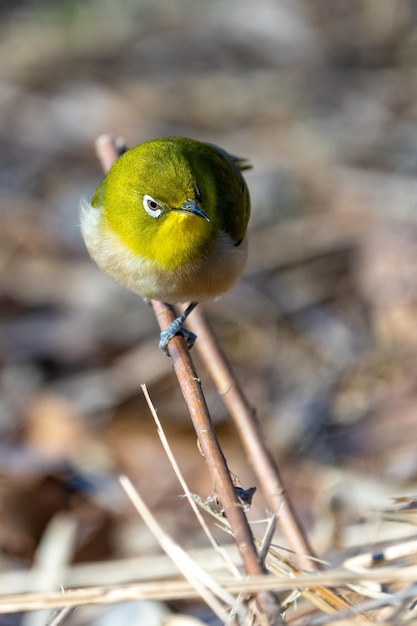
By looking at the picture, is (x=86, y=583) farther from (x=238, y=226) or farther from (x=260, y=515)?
(x=238, y=226)

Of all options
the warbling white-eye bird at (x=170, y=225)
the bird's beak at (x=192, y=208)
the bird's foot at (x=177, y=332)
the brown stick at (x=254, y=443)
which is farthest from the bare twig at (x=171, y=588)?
the bird's beak at (x=192, y=208)

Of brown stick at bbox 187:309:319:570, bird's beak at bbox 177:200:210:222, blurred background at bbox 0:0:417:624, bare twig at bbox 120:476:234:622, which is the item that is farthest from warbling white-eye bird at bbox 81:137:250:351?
blurred background at bbox 0:0:417:624

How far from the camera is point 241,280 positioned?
774 cm

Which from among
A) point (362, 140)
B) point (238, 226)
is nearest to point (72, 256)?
point (362, 140)

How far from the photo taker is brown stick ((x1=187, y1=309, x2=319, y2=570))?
3512mm

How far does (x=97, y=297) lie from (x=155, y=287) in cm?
372

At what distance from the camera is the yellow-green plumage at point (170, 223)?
388cm

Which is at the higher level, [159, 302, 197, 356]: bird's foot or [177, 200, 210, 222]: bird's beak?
[177, 200, 210, 222]: bird's beak

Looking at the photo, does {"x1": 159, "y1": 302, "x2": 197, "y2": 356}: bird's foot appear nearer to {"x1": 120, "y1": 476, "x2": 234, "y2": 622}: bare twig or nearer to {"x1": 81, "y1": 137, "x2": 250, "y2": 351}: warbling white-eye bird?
{"x1": 81, "y1": 137, "x2": 250, "y2": 351}: warbling white-eye bird

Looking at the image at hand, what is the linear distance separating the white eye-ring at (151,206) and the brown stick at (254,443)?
0.57 meters

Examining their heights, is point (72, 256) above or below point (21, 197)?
below

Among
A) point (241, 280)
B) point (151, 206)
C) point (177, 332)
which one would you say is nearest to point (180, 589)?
point (177, 332)

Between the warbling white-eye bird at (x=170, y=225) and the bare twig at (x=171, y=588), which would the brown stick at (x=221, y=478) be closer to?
the bare twig at (x=171, y=588)

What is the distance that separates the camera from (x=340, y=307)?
24.8 feet
